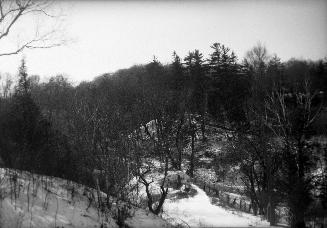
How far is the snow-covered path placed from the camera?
16.5 m

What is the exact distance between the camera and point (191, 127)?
3966cm

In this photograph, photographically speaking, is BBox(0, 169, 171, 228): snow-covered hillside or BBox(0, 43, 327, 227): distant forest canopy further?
BBox(0, 43, 327, 227): distant forest canopy

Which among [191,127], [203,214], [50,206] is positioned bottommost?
[203,214]

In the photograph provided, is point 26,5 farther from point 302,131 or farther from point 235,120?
point 235,120

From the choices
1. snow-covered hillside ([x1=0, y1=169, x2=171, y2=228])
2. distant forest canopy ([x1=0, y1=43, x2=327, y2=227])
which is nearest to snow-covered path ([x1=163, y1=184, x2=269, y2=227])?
distant forest canopy ([x1=0, y1=43, x2=327, y2=227])

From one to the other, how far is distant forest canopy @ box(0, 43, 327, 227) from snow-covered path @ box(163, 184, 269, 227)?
2012 mm

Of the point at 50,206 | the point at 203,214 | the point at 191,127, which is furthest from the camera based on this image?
the point at 191,127

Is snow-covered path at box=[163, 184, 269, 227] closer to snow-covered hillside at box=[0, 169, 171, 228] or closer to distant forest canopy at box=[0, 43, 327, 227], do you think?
distant forest canopy at box=[0, 43, 327, 227]

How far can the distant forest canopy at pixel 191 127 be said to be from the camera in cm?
1419

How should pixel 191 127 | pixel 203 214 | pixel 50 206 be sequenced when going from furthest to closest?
pixel 191 127
pixel 203 214
pixel 50 206

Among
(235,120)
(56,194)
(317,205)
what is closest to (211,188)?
(317,205)

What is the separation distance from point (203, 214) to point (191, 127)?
2113 cm

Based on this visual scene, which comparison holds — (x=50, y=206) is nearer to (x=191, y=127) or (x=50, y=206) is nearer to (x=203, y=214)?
(x=203, y=214)

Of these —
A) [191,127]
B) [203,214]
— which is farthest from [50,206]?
[191,127]
